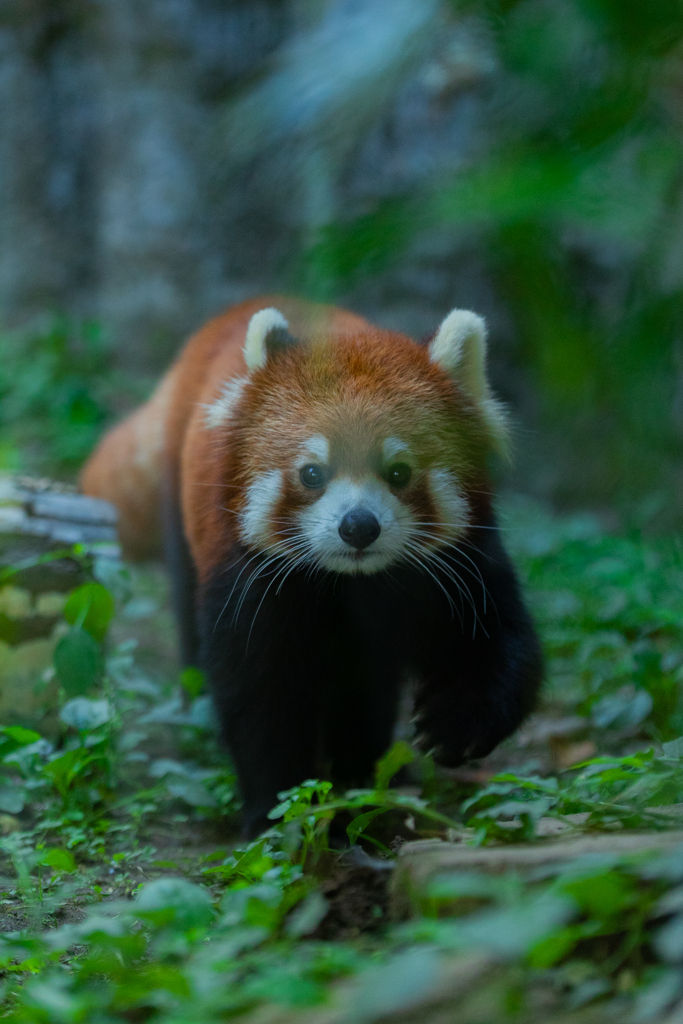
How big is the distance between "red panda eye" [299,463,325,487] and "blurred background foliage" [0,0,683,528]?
1.74 feet

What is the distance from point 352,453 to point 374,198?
2029mm

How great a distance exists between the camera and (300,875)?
1922mm

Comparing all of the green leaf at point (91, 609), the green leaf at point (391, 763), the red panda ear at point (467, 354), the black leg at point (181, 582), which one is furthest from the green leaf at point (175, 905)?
the black leg at point (181, 582)

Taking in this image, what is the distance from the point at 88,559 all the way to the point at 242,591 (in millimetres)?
973

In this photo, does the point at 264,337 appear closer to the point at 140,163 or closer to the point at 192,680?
the point at 192,680

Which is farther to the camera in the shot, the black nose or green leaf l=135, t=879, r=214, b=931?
the black nose

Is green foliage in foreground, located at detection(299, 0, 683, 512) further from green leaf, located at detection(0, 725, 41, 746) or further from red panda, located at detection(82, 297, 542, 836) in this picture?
green leaf, located at detection(0, 725, 41, 746)

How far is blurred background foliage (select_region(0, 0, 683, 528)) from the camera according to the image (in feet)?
4.22

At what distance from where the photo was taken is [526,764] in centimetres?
333

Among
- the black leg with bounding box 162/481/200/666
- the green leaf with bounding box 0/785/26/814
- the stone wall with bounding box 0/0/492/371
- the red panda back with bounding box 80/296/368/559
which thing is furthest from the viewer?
the stone wall with bounding box 0/0/492/371

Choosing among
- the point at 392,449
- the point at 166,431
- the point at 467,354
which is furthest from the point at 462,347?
the point at 166,431

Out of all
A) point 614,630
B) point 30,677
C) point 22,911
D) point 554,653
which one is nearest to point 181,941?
point 22,911

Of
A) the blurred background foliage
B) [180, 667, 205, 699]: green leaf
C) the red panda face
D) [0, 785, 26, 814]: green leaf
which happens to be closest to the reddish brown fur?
the red panda face

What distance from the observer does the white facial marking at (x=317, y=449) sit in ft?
8.16
